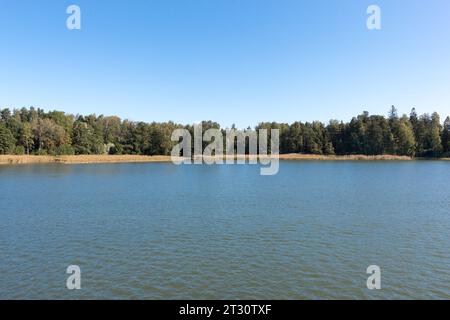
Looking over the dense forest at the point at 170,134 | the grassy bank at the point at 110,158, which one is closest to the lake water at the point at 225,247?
the grassy bank at the point at 110,158

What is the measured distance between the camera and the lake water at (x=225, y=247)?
13.1 m

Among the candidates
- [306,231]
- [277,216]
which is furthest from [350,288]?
[277,216]

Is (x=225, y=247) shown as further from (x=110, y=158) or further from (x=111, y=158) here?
(x=110, y=158)

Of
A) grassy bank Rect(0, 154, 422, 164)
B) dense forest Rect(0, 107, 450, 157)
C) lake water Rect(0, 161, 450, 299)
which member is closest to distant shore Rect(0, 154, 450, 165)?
grassy bank Rect(0, 154, 422, 164)

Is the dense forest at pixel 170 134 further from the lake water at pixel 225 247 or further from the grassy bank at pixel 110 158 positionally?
the lake water at pixel 225 247

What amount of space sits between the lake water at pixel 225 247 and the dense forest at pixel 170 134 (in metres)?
90.2

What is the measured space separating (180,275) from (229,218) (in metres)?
10.8

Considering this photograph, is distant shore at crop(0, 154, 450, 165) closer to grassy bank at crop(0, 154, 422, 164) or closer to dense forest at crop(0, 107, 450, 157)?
grassy bank at crop(0, 154, 422, 164)

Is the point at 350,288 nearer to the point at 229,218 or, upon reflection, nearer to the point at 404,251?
A: the point at 404,251

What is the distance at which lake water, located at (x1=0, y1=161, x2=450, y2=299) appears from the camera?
43.0ft

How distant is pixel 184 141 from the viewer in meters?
138

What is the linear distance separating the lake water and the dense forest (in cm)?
9017

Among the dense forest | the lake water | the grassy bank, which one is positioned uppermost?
the dense forest

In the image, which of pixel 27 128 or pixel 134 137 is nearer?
pixel 27 128
